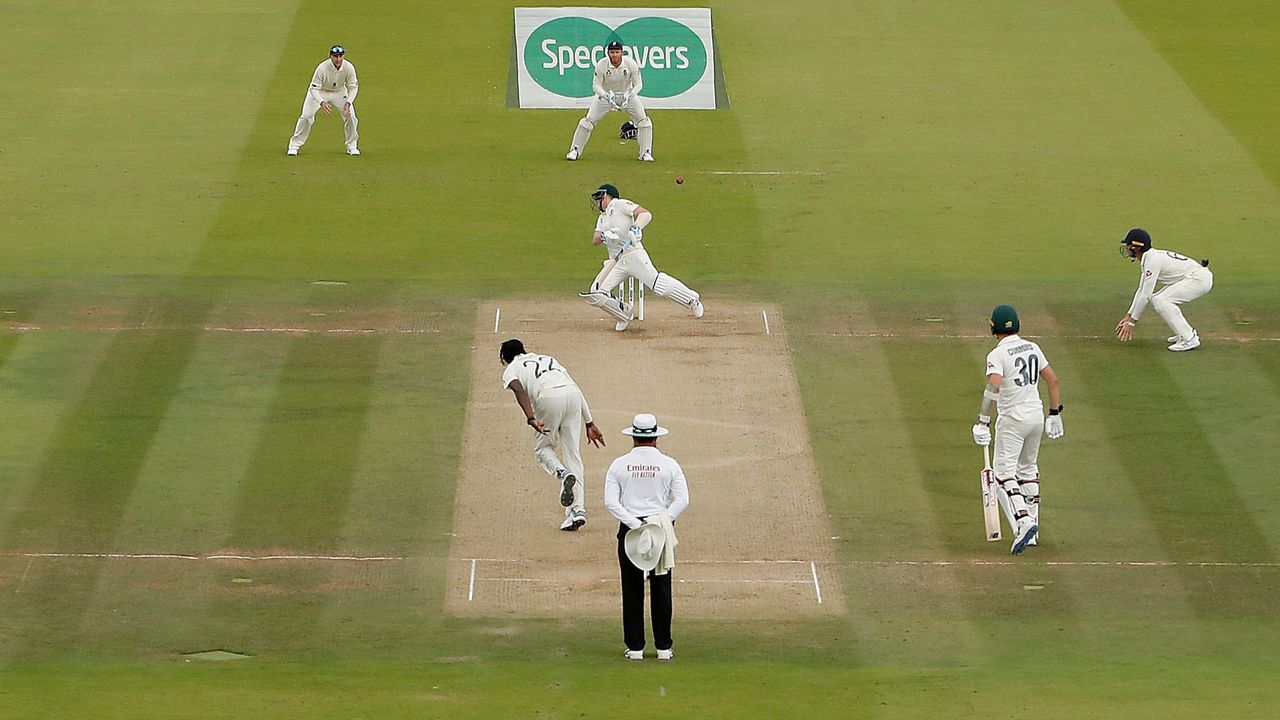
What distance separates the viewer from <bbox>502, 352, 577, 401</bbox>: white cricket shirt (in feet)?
56.8

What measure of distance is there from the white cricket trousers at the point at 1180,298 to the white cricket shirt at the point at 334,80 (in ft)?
41.0

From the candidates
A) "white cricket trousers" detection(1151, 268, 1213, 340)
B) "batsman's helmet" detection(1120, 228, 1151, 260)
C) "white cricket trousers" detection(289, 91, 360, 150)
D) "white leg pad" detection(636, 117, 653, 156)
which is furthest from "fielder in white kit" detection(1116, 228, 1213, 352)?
"white cricket trousers" detection(289, 91, 360, 150)

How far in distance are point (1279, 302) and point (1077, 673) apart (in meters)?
10.8

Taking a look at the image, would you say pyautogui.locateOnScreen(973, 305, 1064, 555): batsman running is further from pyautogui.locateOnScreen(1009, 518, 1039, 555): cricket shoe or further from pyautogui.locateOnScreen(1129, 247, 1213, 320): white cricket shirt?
pyautogui.locateOnScreen(1129, 247, 1213, 320): white cricket shirt

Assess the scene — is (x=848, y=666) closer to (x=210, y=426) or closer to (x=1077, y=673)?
(x=1077, y=673)

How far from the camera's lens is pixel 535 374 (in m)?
17.3

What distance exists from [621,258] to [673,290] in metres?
0.70

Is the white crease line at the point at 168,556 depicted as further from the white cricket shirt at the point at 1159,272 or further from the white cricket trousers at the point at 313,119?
the white cricket trousers at the point at 313,119

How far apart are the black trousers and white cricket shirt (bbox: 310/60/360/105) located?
16.1 meters

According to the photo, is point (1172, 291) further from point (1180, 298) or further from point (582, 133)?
point (582, 133)

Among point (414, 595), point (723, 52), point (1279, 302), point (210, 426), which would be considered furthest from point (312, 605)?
point (723, 52)

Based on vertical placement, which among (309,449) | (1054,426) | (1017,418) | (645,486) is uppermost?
(645,486)

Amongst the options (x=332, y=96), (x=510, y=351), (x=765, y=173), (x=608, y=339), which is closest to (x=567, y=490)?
(x=510, y=351)

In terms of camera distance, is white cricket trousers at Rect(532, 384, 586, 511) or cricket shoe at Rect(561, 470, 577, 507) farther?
cricket shoe at Rect(561, 470, 577, 507)
